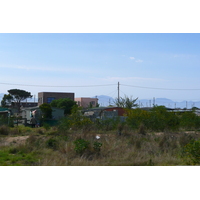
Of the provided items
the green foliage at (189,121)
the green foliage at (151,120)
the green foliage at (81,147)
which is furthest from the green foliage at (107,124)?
the green foliage at (81,147)

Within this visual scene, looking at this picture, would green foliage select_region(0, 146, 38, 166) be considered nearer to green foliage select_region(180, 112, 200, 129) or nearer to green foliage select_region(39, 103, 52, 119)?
green foliage select_region(180, 112, 200, 129)

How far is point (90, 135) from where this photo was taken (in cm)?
1445

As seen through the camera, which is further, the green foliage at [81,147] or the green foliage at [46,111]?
the green foliage at [46,111]

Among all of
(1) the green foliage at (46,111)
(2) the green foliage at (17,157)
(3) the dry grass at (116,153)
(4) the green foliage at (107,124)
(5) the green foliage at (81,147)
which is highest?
(1) the green foliage at (46,111)

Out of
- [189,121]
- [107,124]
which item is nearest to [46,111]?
[107,124]

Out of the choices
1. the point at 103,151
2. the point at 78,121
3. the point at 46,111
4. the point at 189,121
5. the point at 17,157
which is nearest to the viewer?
the point at 17,157

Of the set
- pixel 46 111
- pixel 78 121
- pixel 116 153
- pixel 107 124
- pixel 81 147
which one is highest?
pixel 46 111

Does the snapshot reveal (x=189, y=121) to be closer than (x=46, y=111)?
Yes

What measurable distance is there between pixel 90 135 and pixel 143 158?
476 centimetres

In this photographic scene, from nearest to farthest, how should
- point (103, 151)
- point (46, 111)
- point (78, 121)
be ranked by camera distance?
point (103, 151)
point (78, 121)
point (46, 111)

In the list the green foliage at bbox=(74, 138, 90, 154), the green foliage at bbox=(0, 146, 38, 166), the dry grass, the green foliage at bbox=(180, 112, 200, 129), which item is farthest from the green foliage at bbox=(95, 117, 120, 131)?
the green foliage at bbox=(74, 138, 90, 154)

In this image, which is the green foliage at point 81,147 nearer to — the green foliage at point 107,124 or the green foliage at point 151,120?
the green foliage at point 107,124

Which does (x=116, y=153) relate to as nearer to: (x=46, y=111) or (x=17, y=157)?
(x=17, y=157)

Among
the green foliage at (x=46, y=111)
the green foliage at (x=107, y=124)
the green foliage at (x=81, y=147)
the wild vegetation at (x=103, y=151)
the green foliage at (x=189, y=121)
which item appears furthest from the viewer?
the green foliage at (x=46, y=111)
